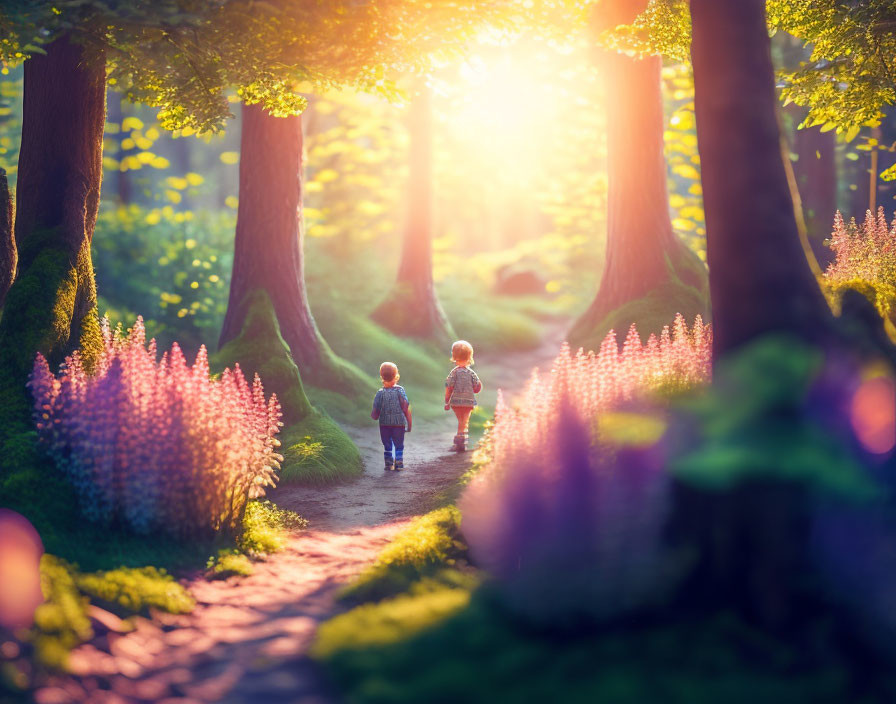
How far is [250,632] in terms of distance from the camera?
5066 mm

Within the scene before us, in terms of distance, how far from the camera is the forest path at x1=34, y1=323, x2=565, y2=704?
13.8ft

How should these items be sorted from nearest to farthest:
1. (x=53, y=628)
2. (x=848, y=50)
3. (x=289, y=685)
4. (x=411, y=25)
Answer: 1. (x=289, y=685)
2. (x=53, y=628)
3. (x=411, y=25)
4. (x=848, y=50)

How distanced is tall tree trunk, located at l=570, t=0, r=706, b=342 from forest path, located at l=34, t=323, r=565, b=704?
603 centimetres

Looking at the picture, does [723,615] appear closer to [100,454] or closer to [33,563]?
[33,563]

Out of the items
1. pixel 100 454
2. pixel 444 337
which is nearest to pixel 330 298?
pixel 444 337

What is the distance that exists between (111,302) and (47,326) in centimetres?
1142

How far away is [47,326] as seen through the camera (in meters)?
7.99

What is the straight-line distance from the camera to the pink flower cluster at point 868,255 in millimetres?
9602

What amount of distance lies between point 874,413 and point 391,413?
6.73 m

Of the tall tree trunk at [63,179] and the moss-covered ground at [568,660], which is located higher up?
the tall tree trunk at [63,179]

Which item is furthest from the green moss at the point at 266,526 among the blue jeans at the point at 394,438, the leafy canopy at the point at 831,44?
the leafy canopy at the point at 831,44

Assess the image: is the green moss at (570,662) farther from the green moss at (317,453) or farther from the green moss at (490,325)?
the green moss at (490,325)

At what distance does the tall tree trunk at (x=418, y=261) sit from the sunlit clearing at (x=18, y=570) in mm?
15073

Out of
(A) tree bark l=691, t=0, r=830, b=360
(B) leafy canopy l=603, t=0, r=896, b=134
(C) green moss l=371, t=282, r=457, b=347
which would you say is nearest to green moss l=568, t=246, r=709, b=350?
(B) leafy canopy l=603, t=0, r=896, b=134
